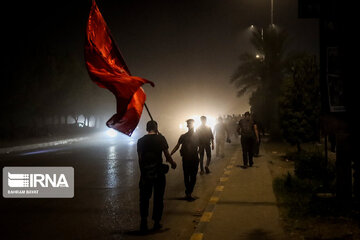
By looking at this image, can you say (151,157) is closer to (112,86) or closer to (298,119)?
(112,86)

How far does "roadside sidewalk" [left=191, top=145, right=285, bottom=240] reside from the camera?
5.99 m

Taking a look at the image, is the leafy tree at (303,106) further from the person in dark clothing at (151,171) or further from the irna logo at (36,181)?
the person in dark clothing at (151,171)

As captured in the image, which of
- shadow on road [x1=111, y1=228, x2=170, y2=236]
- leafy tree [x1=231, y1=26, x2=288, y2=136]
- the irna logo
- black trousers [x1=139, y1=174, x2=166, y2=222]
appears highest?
leafy tree [x1=231, y1=26, x2=288, y2=136]

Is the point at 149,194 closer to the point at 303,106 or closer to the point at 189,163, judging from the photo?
the point at 189,163

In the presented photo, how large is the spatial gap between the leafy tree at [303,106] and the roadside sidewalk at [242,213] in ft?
22.0

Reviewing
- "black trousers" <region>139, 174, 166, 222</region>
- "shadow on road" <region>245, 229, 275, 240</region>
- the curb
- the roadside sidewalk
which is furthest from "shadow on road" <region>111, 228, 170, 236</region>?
the curb

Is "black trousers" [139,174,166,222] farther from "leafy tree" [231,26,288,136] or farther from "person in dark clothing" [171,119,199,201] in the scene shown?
"leafy tree" [231,26,288,136]

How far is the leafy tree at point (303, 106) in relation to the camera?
56.1 ft

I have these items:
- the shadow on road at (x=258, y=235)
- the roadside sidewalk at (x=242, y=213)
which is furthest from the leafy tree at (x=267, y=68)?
the shadow on road at (x=258, y=235)

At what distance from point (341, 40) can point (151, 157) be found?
133 inches

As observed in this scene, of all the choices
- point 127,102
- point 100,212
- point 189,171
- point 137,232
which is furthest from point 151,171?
point 189,171

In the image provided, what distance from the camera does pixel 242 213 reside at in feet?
23.6

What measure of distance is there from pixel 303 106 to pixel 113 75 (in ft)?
41.0

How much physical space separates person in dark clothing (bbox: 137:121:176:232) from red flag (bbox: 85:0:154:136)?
0.37 metres
